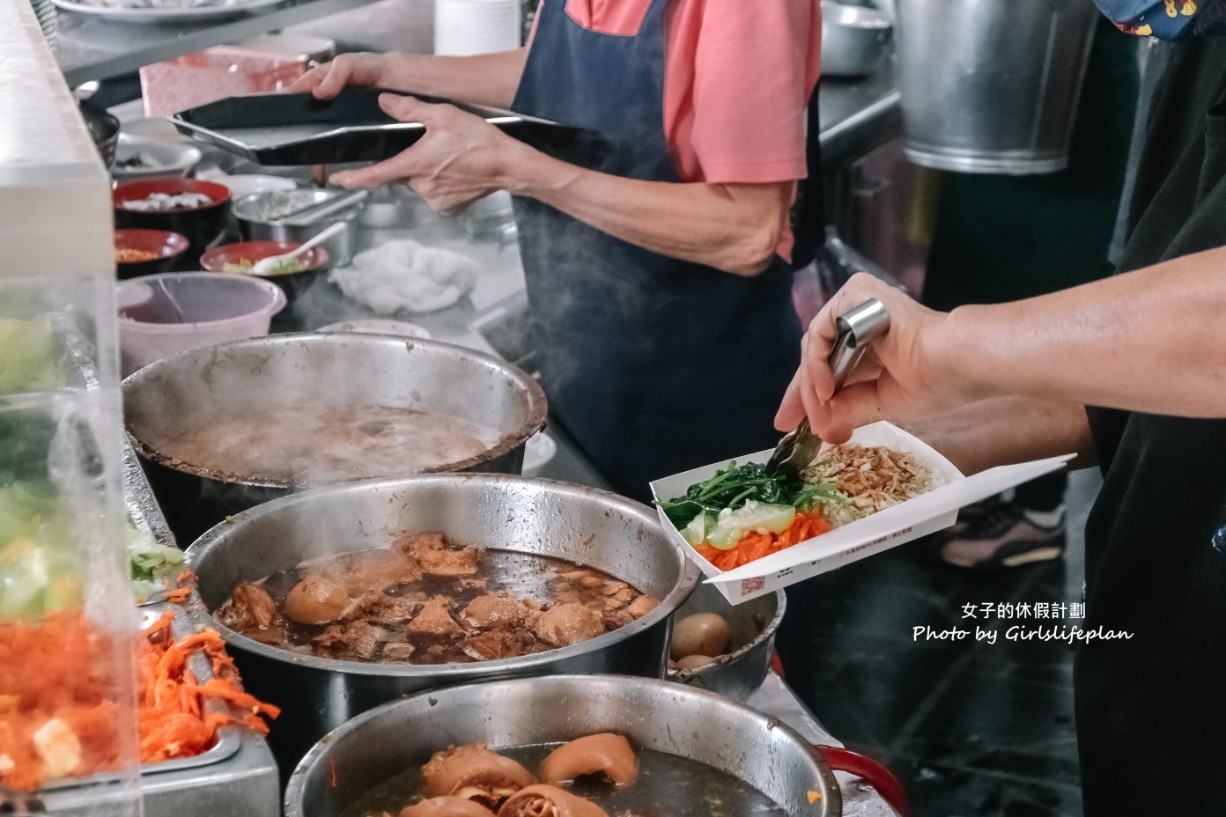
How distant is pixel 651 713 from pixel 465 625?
374mm

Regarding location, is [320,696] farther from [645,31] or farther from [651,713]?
[645,31]

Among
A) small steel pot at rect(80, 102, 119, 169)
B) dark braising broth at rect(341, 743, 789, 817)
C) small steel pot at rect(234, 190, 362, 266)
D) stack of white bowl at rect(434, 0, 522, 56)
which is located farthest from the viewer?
stack of white bowl at rect(434, 0, 522, 56)

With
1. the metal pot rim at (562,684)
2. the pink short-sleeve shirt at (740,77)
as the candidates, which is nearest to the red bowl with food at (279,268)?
the pink short-sleeve shirt at (740,77)

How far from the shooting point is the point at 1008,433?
7.22 ft

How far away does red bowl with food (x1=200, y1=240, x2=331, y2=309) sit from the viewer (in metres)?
2.93

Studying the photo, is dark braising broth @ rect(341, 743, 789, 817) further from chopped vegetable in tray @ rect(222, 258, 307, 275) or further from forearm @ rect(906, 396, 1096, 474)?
chopped vegetable in tray @ rect(222, 258, 307, 275)

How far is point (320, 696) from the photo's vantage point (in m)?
1.44

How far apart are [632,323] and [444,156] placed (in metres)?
0.61

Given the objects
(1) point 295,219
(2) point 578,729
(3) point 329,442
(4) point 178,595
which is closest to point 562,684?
(2) point 578,729

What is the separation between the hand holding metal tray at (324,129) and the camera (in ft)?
7.76

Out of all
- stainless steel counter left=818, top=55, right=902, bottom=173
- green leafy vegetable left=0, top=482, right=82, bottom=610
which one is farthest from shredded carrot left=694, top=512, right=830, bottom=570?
stainless steel counter left=818, top=55, right=902, bottom=173

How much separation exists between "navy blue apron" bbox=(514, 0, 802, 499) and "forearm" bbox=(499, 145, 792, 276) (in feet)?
0.48

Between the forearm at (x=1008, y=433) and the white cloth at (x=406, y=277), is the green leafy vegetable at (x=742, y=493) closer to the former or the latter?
the forearm at (x=1008, y=433)

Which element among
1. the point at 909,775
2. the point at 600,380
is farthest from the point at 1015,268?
the point at 600,380
